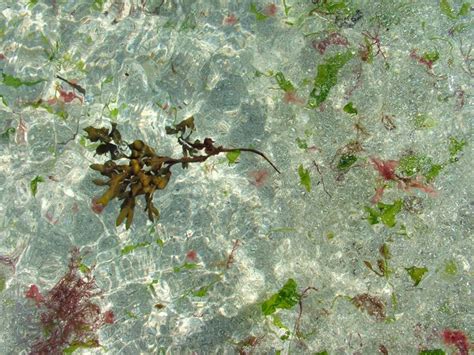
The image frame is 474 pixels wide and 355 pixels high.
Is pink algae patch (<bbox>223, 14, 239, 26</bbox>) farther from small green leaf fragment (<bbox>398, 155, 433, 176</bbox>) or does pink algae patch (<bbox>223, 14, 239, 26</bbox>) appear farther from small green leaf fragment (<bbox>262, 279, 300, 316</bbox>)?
small green leaf fragment (<bbox>262, 279, 300, 316</bbox>)

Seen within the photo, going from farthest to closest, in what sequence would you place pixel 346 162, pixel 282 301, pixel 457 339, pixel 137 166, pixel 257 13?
pixel 257 13, pixel 346 162, pixel 282 301, pixel 457 339, pixel 137 166

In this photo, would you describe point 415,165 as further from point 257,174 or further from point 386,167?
point 257,174

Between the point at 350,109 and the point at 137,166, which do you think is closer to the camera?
the point at 137,166

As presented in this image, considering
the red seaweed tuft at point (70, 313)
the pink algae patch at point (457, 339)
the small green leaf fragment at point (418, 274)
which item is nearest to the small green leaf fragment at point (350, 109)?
the small green leaf fragment at point (418, 274)

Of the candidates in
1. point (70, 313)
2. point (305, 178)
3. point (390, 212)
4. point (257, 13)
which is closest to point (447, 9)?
point (257, 13)

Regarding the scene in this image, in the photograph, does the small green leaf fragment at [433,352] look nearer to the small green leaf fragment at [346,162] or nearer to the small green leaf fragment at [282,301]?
the small green leaf fragment at [282,301]

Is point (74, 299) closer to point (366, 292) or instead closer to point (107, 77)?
point (107, 77)
